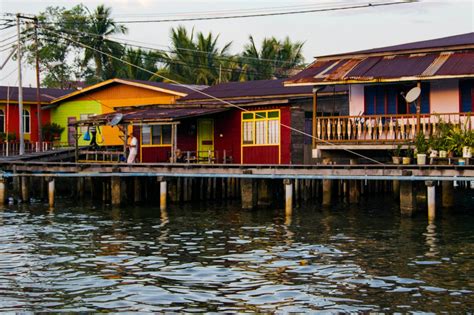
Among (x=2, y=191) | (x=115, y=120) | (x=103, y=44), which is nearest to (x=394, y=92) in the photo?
(x=115, y=120)

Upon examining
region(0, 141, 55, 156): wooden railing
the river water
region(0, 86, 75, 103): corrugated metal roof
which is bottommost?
the river water

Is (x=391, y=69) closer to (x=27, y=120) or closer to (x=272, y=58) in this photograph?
(x=27, y=120)

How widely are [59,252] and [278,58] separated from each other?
5302cm

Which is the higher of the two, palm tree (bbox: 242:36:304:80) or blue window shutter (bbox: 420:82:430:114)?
palm tree (bbox: 242:36:304:80)

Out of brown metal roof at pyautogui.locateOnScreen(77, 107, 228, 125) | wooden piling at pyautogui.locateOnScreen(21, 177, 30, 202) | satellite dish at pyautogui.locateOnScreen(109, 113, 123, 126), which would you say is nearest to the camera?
brown metal roof at pyautogui.locateOnScreen(77, 107, 228, 125)

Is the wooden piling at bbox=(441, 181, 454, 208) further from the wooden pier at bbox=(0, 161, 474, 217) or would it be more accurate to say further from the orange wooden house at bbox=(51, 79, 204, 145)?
→ the orange wooden house at bbox=(51, 79, 204, 145)

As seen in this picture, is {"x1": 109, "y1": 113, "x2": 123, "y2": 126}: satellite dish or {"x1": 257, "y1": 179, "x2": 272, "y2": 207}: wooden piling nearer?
{"x1": 257, "y1": 179, "x2": 272, "y2": 207}: wooden piling

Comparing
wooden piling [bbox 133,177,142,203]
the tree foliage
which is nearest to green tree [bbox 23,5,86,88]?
the tree foliage

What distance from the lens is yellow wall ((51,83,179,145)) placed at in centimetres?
4650

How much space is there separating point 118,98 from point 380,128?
21771 mm

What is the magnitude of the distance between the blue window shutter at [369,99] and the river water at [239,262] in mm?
4481

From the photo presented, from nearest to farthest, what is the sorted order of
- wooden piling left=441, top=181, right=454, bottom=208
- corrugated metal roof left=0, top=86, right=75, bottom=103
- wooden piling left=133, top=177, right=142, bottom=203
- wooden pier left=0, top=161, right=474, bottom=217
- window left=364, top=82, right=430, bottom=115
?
1. wooden pier left=0, top=161, right=474, bottom=217
2. wooden piling left=441, top=181, right=454, bottom=208
3. window left=364, top=82, right=430, bottom=115
4. wooden piling left=133, top=177, right=142, bottom=203
5. corrugated metal roof left=0, top=86, right=75, bottom=103

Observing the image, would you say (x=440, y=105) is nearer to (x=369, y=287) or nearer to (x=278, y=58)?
(x=369, y=287)

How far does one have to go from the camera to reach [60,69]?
253ft
